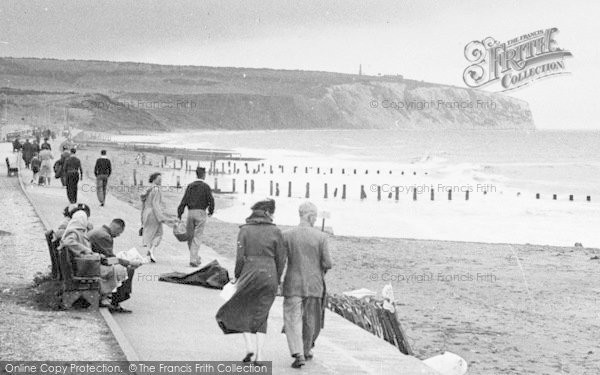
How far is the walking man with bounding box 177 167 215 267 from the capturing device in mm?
15320

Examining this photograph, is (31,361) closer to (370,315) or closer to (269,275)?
(269,275)

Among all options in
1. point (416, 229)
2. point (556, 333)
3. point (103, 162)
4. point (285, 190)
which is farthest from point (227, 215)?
point (556, 333)

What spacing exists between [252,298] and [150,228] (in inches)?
309

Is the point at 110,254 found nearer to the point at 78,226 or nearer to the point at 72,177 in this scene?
the point at 78,226

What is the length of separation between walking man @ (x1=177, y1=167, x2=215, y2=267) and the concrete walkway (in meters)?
0.97

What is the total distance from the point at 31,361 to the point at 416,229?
24310 mm

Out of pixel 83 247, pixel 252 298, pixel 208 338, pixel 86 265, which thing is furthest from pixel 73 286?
pixel 252 298

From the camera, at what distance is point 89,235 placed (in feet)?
38.8

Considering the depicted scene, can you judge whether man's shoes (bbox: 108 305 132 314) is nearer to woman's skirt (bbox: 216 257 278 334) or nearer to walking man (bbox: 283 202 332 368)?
woman's skirt (bbox: 216 257 278 334)

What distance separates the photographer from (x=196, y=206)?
50.5 feet

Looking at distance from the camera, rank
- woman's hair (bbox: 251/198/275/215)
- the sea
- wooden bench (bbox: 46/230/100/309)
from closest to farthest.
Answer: woman's hair (bbox: 251/198/275/215) < wooden bench (bbox: 46/230/100/309) < the sea

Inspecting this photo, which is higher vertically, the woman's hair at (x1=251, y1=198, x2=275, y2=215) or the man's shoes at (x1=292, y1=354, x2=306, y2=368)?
the woman's hair at (x1=251, y1=198, x2=275, y2=215)

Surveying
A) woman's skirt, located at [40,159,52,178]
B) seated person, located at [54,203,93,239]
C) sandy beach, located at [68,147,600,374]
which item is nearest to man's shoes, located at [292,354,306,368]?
sandy beach, located at [68,147,600,374]

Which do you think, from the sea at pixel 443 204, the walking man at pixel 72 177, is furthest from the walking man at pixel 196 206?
the walking man at pixel 72 177
